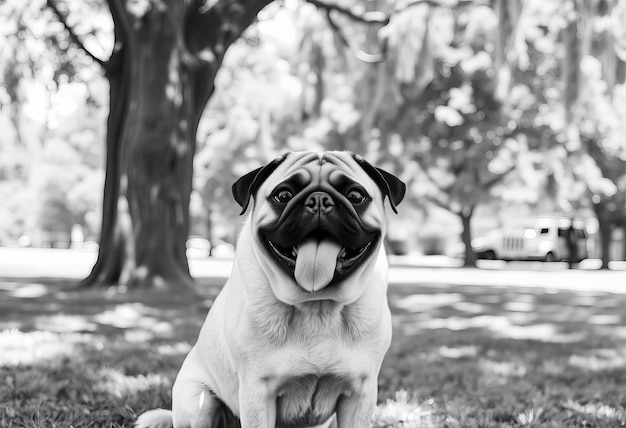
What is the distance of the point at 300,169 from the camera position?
100.0 inches

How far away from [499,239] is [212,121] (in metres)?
15.2

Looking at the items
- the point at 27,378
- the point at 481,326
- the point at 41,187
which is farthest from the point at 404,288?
the point at 41,187

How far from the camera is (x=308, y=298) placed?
8.17 ft

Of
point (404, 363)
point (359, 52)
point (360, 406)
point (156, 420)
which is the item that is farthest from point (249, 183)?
point (359, 52)

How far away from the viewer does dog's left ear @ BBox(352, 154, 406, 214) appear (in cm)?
267

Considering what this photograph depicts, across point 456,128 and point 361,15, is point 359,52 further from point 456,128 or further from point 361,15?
point 456,128

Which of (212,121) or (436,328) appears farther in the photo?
(212,121)

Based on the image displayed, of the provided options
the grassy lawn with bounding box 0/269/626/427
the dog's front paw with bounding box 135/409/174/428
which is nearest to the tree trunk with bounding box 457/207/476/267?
the grassy lawn with bounding box 0/269/626/427

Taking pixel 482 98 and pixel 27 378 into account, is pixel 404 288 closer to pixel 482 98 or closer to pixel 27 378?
pixel 27 378

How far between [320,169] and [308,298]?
50 cm

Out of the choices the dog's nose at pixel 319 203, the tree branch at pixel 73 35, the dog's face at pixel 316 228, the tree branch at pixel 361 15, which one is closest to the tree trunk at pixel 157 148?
the tree branch at pixel 73 35

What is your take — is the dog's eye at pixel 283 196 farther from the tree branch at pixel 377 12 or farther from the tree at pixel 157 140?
the tree branch at pixel 377 12

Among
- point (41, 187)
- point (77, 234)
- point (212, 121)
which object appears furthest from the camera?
point (77, 234)

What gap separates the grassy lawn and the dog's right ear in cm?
155
